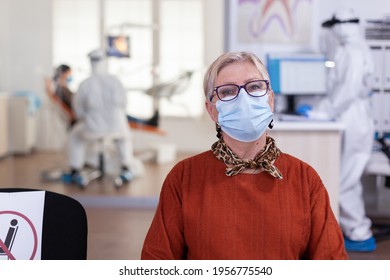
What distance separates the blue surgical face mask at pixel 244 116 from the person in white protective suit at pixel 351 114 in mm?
2192

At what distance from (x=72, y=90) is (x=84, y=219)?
3677mm

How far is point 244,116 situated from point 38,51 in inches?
170

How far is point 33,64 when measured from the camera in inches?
214

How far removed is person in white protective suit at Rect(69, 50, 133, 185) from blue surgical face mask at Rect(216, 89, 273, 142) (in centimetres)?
359

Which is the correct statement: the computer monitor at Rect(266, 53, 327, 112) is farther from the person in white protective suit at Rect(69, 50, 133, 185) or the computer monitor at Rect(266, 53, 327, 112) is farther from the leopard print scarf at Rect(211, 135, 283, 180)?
the leopard print scarf at Rect(211, 135, 283, 180)

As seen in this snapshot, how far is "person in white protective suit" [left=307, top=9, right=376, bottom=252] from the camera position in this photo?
3.55 m

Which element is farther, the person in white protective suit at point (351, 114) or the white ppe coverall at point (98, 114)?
the white ppe coverall at point (98, 114)

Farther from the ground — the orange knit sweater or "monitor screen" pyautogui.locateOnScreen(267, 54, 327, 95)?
"monitor screen" pyautogui.locateOnScreen(267, 54, 327, 95)

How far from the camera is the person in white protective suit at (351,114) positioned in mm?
3546

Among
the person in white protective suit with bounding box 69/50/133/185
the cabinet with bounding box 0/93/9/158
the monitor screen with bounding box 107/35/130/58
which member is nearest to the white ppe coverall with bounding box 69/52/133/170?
the person in white protective suit with bounding box 69/50/133/185

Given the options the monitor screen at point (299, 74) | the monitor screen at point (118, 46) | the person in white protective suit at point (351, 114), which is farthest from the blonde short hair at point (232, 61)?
the monitor screen at point (118, 46)

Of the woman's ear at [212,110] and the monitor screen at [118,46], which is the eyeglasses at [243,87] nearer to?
the woman's ear at [212,110]

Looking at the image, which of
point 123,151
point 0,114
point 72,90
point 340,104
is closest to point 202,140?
point 123,151

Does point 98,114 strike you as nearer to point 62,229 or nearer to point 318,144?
point 318,144
